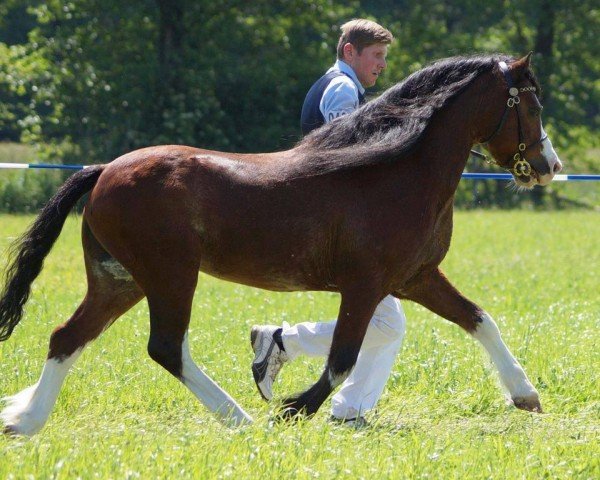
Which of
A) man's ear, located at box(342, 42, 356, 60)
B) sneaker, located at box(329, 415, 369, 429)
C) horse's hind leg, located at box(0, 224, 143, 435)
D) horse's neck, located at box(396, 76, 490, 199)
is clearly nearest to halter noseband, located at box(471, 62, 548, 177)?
horse's neck, located at box(396, 76, 490, 199)

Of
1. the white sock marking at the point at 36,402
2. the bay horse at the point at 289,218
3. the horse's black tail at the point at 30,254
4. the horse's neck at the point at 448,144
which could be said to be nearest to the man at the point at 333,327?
the bay horse at the point at 289,218

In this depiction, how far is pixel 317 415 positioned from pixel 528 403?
117cm

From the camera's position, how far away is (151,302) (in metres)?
5.46

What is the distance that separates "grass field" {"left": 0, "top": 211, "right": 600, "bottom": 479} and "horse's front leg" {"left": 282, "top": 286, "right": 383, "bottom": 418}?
0.14m

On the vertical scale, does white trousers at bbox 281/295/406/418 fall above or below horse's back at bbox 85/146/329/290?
below

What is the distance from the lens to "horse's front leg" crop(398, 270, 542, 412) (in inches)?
240

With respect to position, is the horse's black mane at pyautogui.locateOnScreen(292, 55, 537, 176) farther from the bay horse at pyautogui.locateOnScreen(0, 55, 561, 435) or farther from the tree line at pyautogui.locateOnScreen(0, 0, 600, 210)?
the tree line at pyautogui.locateOnScreen(0, 0, 600, 210)

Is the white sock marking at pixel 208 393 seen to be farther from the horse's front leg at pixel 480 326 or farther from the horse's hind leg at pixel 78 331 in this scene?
the horse's front leg at pixel 480 326

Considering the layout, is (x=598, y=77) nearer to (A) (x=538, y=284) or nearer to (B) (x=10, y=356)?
(A) (x=538, y=284)

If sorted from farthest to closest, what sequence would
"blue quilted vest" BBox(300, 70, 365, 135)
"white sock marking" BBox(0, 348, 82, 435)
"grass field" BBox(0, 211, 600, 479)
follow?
"blue quilted vest" BBox(300, 70, 365, 135) < "white sock marking" BBox(0, 348, 82, 435) < "grass field" BBox(0, 211, 600, 479)

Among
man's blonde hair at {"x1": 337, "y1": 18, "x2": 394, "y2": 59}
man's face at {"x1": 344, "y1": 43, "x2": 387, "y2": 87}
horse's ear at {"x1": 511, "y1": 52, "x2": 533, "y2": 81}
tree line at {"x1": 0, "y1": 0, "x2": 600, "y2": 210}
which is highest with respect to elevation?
horse's ear at {"x1": 511, "y1": 52, "x2": 533, "y2": 81}

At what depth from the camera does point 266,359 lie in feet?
21.0

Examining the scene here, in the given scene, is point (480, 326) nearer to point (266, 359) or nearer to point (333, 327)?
point (333, 327)

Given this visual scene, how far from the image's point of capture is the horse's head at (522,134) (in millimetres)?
5859
